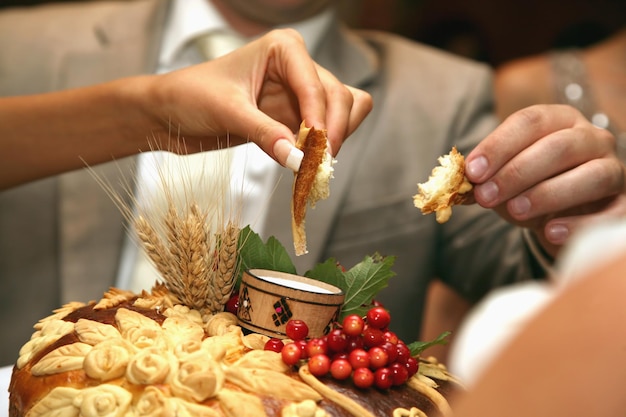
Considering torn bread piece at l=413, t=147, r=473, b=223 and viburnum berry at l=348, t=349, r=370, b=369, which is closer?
viburnum berry at l=348, t=349, r=370, b=369

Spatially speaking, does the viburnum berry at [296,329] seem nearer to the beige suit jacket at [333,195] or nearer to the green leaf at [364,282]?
the green leaf at [364,282]

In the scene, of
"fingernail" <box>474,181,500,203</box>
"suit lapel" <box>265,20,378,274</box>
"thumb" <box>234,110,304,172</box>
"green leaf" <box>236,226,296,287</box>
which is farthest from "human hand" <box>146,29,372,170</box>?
"suit lapel" <box>265,20,378,274</box>

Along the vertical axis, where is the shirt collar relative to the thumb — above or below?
above

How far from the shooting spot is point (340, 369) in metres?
0.75

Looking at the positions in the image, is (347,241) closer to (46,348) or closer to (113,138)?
(113,138)

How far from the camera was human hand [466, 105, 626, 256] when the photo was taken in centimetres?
103

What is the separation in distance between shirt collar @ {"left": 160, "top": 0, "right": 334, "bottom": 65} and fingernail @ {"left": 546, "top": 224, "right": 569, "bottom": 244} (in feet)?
3.31

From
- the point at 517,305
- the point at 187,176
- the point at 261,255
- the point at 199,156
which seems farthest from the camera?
the point at 199,156

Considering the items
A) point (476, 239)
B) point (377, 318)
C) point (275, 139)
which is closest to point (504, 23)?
point (476, 239)

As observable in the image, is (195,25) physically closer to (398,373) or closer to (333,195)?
(333,195)

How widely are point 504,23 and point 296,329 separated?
360 cm

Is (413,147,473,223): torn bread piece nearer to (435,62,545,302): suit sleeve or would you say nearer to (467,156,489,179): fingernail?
(467,156,489,179): fingernail

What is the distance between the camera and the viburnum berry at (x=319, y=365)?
752 mm

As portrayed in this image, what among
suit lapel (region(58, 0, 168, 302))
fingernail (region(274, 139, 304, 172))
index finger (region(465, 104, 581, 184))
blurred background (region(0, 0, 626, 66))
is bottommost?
suit lapel (region(58, 0, 168, 302))
